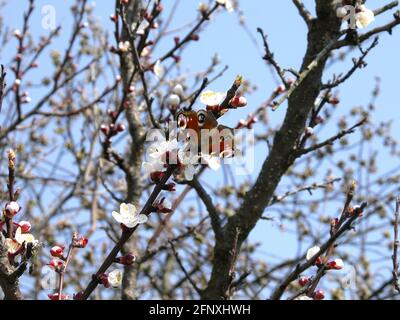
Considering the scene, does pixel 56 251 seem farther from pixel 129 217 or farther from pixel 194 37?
pixel 194 37

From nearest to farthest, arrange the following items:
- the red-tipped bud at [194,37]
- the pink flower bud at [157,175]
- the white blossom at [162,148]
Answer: the white blossom at [162,148]
the pink flower bud at [157,175]
the red-tipped bud at [194,37]

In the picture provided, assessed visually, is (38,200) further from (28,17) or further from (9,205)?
(9,205)

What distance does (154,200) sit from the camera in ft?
5.92

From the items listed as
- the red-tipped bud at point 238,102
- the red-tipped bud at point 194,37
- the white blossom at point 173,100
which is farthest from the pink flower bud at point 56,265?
the red-tipped bud at point 194,37

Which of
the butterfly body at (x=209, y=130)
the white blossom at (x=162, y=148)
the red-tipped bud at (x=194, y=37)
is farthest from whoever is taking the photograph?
the red-tipped bud at (x=194, y=37)

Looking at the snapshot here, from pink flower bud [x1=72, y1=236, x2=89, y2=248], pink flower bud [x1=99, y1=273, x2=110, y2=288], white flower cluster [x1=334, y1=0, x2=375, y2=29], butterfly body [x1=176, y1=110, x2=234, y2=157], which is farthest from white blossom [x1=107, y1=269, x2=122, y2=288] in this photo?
white flower cluster [x1=334, y1=0, x2=375, y2=29]

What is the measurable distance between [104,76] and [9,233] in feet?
17.7

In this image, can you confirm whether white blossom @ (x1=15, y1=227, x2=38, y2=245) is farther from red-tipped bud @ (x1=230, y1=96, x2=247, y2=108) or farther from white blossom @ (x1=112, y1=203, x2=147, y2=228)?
red-tipped bud @ (x1=230, y1=96, x2=247, y2=108)

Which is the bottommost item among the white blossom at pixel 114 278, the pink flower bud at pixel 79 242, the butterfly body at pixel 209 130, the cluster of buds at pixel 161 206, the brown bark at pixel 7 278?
the brown bark at pixel 7 278

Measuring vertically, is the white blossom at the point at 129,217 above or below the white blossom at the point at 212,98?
below

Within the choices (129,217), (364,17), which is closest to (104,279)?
(129,217)

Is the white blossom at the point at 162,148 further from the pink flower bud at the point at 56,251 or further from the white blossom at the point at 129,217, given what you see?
the pink flower bud at the point at 56,251

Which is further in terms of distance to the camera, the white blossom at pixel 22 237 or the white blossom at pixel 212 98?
the white blossom at pixel 22 237

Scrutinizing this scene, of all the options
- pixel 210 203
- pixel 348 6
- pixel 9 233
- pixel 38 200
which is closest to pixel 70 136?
pixel 38 200
